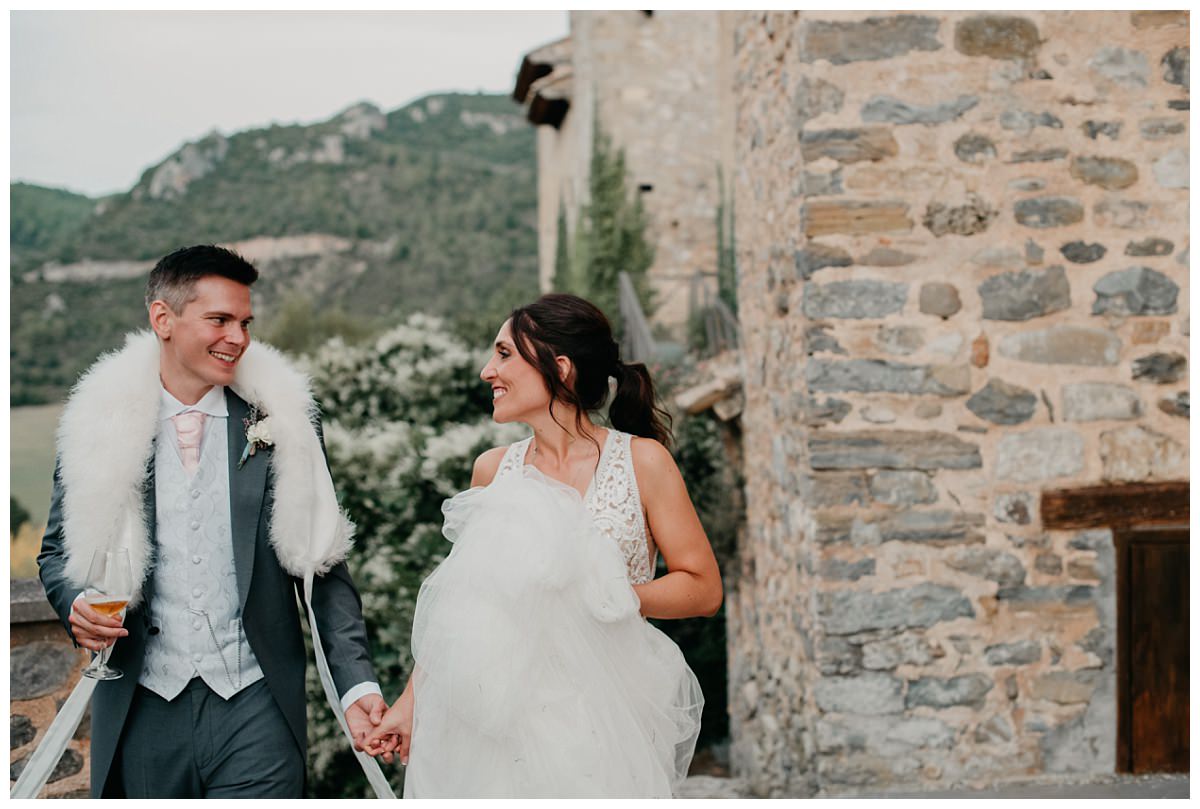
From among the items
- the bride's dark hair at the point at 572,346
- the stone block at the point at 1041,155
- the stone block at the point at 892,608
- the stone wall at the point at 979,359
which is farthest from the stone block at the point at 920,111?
the bride's dark hair at the point at 572,346

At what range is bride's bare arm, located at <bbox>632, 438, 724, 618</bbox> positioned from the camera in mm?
2461

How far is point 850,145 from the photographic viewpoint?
477cm

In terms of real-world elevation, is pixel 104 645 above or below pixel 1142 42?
below

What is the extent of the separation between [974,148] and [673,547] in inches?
123

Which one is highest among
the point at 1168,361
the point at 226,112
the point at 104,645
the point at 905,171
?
the point at 226,112

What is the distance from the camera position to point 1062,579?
4.70 meters

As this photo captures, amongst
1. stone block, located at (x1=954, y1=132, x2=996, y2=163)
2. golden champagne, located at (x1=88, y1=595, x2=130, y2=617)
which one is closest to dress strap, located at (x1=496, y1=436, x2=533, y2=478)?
golden champagne, located at (x1=88, y1=595, x2=130, y2=617)

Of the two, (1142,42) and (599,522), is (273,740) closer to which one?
(599,522)

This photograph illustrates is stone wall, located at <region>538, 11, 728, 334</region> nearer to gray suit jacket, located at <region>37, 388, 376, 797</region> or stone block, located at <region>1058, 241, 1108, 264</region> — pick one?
stone block, located at <region>1058, 241, 1108, 264</region>

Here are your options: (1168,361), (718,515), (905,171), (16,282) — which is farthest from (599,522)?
(16,282)

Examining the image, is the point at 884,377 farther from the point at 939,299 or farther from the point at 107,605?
the point at 107,605

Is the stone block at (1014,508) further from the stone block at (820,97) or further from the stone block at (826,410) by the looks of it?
the stone block at (820,97)

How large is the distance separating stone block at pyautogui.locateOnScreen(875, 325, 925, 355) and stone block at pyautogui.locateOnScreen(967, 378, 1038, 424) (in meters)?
0.36

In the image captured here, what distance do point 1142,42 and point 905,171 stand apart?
1222 mm
